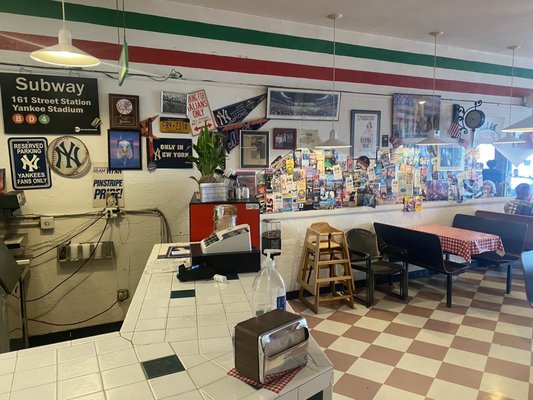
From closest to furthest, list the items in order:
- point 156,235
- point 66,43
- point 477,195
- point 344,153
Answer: point 66,43 < point 156,235 < point 344,153 < point 477,195

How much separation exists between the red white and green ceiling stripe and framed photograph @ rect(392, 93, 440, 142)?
17 cm

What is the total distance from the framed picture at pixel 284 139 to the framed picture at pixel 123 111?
1.47 m

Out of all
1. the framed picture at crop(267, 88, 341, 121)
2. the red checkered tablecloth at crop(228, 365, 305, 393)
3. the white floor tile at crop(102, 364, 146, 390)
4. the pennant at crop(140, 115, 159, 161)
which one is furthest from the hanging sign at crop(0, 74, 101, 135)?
the red checkered tablecloth at crop(228, 365, 305, 393)

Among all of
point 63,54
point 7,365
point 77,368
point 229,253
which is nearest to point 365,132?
point 229,253

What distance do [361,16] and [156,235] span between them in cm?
312

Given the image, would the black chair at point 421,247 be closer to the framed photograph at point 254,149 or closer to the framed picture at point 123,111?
the framed photograph at point 254,149

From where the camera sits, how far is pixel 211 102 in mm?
3730

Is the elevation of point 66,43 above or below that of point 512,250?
above

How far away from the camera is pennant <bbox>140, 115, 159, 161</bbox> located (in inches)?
137

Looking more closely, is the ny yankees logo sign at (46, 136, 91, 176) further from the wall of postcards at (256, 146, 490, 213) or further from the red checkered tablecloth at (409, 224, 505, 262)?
the red checkered tablecloth at (409, 224, 505, 262)

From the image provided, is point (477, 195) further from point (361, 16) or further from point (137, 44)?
point (137, 44)

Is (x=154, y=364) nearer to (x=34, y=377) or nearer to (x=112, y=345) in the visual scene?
(x=112, y=345)

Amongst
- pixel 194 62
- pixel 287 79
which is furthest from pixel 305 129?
pixel 194 62

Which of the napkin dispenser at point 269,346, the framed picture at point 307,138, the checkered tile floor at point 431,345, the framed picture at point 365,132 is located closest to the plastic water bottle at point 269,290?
the napkin dispenser at point 269,346
